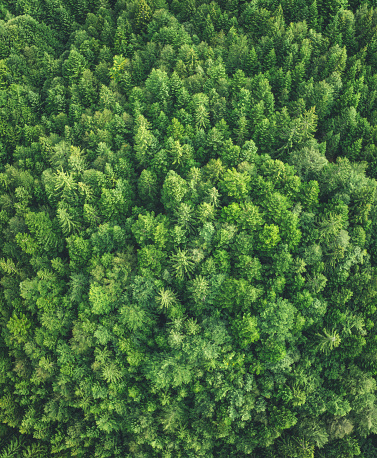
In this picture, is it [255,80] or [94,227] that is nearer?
[94,227]

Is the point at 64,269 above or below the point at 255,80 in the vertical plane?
below

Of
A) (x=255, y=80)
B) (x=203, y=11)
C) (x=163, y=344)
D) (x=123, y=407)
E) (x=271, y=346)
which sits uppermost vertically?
(x=203, y=11)

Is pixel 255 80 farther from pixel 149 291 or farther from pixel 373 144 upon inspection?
pixel 149 291

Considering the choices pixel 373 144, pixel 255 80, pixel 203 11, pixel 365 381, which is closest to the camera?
pixel 365 381

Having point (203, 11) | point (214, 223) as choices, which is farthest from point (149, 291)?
point (203, 11)

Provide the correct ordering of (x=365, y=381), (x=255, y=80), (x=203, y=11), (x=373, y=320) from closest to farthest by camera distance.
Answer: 1. (x=365, y=381)
2. (x=373, y=320)
3. (x=255, y=80)
4. (x=203, y=11)

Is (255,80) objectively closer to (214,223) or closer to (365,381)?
(214,223)
